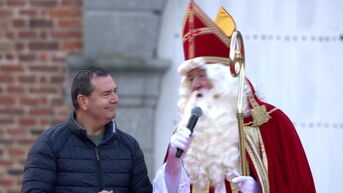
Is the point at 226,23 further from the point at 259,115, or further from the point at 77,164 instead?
the point at 77,164

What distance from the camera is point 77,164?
5.08 metres

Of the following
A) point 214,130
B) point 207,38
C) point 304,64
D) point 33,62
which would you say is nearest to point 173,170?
point 214,130

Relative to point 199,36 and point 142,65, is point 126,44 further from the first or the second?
point 199,36

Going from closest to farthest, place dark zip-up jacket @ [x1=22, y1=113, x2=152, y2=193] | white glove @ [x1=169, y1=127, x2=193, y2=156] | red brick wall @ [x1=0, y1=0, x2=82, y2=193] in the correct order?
white glove @ [x1=169, y1=127, x2=193, y2=156]
dark zip-up jacket @ [x1=22, y1=113, x2=152, y2=193]
red brick wall @ [x1=0, y1=0, x2=82, y2=193]

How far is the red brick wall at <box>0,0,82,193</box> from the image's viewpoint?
736cm

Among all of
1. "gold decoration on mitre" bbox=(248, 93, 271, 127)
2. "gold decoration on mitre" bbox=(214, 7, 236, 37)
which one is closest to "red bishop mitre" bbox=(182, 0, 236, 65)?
"gold decoration on mitre" bbox=(214, 7, 236, 37)

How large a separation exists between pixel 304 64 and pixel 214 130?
2403 millimetres

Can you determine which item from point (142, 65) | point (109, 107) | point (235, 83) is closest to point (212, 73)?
point (235, 83)

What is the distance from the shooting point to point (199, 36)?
538 cm

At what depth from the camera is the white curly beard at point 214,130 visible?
17.2 ft

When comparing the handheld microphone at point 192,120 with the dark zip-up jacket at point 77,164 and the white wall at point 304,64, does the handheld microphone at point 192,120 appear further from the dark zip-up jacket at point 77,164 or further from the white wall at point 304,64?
the white wall at point 304,64

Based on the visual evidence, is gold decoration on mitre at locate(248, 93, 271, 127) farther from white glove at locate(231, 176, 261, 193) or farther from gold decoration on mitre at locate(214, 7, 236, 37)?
gold decoration on mitre at locate(214, 7, 236, 37)

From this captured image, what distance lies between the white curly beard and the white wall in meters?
2.20

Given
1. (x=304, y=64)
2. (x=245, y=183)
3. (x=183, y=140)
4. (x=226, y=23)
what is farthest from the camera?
(x=304, y=64)
